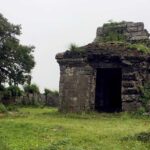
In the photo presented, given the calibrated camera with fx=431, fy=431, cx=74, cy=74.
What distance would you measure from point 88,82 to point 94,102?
0.95 m

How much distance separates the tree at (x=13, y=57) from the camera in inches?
1130

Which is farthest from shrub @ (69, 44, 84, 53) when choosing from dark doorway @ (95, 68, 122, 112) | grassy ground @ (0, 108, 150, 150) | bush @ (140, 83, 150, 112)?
grassy ground @ (0, 108, 150, 150)

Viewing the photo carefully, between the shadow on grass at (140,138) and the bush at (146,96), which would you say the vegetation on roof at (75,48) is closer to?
the bush at (146,96)

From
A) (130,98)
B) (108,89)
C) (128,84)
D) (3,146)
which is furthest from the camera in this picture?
(108,89)

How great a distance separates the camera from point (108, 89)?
74.2 ft

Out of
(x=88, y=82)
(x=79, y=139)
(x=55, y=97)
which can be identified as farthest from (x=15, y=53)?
(x=79, y=139)

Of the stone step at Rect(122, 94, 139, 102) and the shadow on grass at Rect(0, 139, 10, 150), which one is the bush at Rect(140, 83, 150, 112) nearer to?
the stone step at Rect(122, 94, 139, 102)

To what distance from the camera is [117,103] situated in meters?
22.8

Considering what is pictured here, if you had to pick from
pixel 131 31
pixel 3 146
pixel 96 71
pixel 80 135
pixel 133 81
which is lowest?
pixel 3 146

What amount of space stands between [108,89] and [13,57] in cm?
907

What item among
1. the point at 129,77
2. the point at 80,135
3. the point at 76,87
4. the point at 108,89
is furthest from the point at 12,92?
the point at 80,135

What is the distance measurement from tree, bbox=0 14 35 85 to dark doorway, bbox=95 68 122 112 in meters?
8.57

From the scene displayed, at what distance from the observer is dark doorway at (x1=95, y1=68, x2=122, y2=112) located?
853 inches

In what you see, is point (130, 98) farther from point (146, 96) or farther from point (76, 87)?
point (76, 87)
